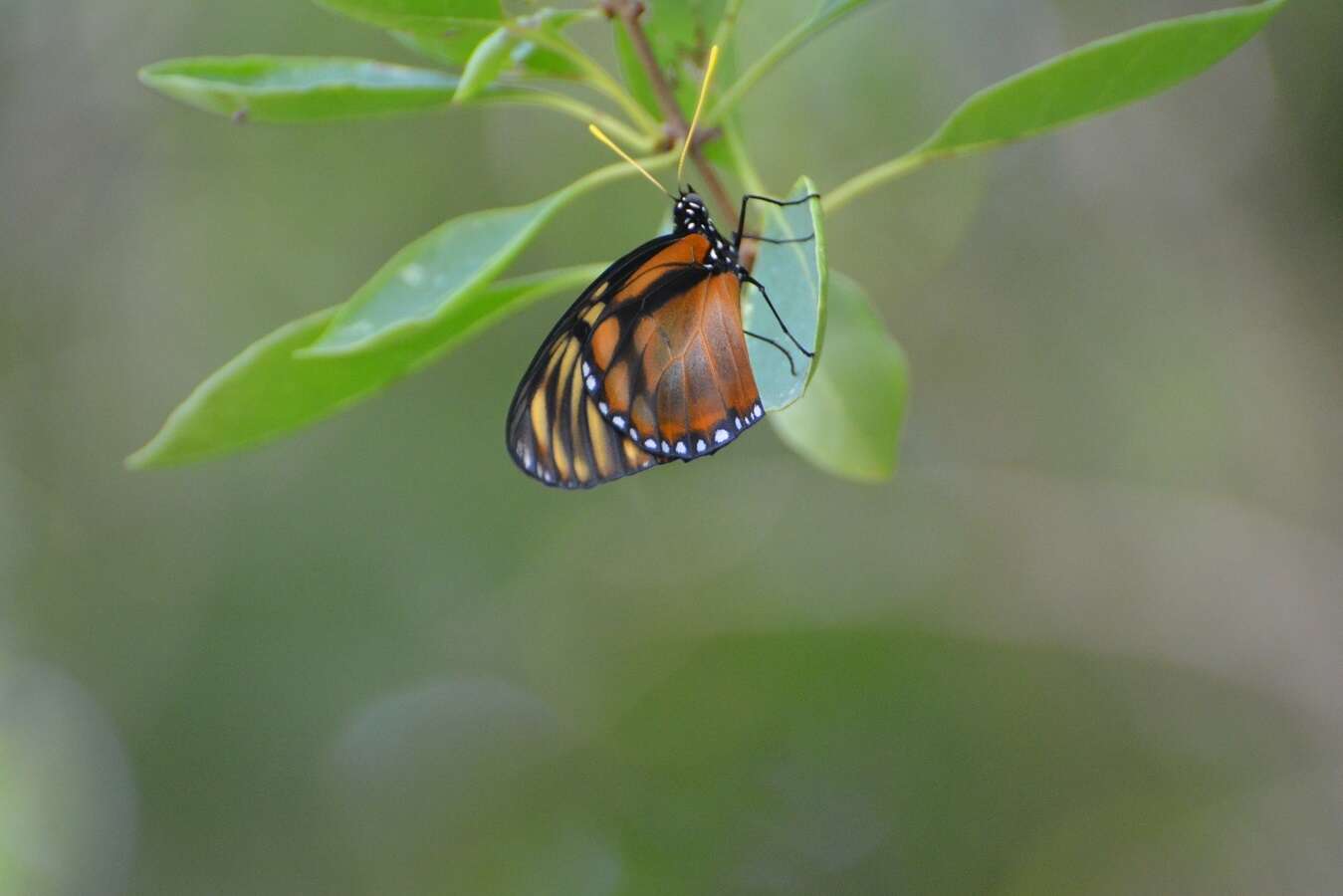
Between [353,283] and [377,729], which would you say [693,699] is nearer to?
[377,729]

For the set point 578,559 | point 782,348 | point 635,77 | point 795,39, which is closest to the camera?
point 782,348

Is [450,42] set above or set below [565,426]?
above

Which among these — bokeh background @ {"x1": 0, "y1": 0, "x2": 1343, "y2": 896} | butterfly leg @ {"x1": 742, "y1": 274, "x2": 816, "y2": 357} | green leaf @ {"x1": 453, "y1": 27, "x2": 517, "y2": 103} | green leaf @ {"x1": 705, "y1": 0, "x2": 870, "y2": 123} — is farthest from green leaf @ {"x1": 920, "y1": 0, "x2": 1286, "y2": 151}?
bokeh background @ {"x1": 0, "y1": 0, "x2": 1343, "y2": 896}

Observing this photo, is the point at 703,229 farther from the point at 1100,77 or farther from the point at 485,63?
the point at 1100,77

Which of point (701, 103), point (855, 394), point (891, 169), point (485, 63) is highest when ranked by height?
point (485, 63)

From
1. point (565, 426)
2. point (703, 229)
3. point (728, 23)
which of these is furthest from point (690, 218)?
point (565, 426)

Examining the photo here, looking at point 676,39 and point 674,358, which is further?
point 674,358

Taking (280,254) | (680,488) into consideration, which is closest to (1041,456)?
(680,488)

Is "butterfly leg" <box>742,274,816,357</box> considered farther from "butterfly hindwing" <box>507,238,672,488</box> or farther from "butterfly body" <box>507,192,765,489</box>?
"butterfly hindwing" <box>507,238,672,488</box>
